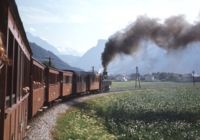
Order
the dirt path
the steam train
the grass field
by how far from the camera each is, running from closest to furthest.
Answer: the steam train
the dirt path
the grass field

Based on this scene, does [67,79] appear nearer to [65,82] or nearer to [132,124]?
[65,82]

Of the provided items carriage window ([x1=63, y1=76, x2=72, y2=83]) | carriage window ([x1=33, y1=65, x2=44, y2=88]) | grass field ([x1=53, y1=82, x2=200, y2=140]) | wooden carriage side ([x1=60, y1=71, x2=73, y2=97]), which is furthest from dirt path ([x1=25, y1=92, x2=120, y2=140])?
carriage window ([x1=63, y1=76, x2=72, y2=83])

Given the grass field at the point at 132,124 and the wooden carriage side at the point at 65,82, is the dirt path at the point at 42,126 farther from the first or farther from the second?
the wooden carriage side at the point at 65,82

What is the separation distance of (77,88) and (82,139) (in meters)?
22.8

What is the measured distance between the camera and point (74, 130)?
2217 cm

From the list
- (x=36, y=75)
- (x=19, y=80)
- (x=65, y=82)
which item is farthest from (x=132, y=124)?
(x=19, y=80)

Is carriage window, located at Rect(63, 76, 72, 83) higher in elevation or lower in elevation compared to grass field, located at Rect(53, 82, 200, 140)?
higher

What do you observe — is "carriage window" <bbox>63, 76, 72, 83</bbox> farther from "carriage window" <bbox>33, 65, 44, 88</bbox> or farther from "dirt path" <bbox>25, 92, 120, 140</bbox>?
"carriage window" <bbox>33, 65, 44, 88</bbox>

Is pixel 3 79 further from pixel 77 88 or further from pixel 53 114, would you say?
pixel 77 88

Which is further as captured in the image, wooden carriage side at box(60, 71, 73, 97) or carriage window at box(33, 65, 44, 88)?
wooden carriage side at box(60, 71, 73, 97)

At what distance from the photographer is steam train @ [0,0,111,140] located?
22.7ft

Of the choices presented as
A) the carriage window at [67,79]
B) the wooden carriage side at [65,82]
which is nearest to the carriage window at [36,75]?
the wooden carriage side at [65,82]

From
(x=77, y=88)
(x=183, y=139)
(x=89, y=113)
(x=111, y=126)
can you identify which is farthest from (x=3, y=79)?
(x=77, y=88)

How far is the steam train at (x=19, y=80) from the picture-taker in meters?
6.93
